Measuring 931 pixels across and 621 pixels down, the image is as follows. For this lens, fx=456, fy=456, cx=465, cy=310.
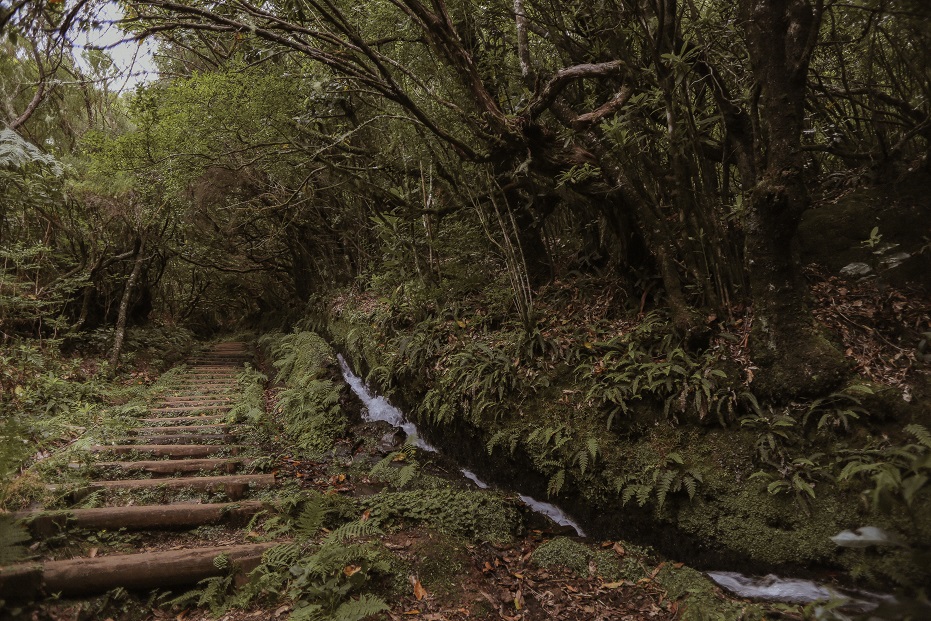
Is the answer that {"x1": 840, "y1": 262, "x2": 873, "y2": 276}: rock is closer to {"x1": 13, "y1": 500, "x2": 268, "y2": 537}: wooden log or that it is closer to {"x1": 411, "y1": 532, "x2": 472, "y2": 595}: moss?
{"x1": 411, "y1": 532, "x2": 472, "y2": 595}: moss

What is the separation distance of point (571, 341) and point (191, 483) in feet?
15.4

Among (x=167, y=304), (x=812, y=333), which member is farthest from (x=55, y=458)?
(x=167, y=304)

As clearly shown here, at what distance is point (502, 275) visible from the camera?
329 inches

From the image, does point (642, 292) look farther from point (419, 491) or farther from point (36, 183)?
point (36, 183)

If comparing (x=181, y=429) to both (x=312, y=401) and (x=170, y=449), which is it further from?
(x=312, y=401)

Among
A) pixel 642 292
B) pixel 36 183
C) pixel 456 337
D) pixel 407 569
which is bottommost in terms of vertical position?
pixel 407 569

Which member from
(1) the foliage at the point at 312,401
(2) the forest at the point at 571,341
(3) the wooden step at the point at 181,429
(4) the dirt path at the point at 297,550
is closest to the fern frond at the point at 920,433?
(2) the forest at the point at 571,341

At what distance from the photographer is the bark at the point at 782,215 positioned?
4199mm

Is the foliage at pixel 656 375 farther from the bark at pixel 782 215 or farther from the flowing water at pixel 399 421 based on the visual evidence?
the flowing water at pixel 399 421

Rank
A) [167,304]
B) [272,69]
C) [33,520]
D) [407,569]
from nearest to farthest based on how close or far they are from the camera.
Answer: [33,520] < [407,569] < [272,69] < [167,304]

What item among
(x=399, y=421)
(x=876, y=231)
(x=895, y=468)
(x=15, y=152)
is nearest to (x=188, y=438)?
(x=399, y=421)

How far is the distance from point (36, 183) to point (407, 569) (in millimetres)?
10387

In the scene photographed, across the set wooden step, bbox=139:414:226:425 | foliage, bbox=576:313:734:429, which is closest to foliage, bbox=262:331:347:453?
wooden step, bbox=139:414:226:425

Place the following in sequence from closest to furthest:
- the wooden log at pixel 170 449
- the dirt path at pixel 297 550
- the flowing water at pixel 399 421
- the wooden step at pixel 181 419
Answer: the dirt path at pixel 297 550 < the flowing water at pixel 399 421 < the wooden log at pixel 170 449 < the wooden step at pixel 181 419
